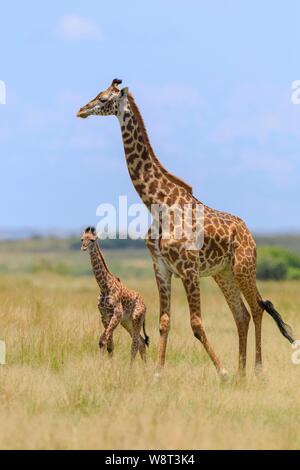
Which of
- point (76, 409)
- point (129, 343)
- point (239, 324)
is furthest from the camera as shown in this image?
point (129, 343)

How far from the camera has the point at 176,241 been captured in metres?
10.6

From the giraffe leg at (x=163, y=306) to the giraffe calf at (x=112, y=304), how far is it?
A: 2.51ft

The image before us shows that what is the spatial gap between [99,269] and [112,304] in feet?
1.64

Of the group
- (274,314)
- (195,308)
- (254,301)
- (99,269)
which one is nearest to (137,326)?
(99,269)

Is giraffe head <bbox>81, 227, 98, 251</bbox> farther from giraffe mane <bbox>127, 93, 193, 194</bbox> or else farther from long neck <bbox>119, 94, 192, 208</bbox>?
giraffe mane <bbox>127, 93, 193, 194</bbox>

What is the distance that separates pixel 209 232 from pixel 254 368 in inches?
76.1

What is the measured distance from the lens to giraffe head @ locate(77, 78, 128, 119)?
10906 millimetres

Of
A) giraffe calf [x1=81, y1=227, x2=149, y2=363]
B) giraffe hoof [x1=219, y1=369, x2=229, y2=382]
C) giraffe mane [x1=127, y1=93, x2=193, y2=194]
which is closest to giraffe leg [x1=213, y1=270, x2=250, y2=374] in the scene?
giraffe hoof [x1=219, y1=369, x2=229, y2=382]

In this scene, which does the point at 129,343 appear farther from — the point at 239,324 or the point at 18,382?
the point at 18,382

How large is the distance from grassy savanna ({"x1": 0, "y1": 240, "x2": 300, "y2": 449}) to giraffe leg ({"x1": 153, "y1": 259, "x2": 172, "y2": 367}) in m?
0.25

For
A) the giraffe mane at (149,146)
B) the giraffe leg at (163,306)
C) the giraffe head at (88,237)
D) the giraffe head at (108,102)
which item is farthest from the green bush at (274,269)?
the giraffe head at (108,102)

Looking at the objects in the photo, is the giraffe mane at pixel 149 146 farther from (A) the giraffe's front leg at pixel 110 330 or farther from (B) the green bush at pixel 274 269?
(B) the green bush at pixel 274 269

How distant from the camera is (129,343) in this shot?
1300 centimetres
